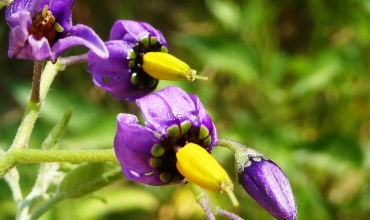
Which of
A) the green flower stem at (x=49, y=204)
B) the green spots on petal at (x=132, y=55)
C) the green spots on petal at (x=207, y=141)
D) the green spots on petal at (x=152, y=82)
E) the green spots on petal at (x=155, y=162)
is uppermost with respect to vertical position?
the green spots on petal at (x=207, y=141)

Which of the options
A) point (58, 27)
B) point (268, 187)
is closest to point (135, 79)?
point (58, 27)

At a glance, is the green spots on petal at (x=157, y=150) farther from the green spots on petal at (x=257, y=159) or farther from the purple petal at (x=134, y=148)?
the green spots on petal at (x=257, y=159)

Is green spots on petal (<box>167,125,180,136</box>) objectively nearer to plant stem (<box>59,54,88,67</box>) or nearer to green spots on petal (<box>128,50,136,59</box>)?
green spots on petal (<box>128,50,136,59</box>)

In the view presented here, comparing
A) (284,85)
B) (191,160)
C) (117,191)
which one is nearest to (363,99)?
(284,85)

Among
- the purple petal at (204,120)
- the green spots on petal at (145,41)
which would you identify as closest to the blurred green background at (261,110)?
the green spots on petal at (145,41)

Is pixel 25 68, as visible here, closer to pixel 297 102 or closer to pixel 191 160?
pixel 297 102

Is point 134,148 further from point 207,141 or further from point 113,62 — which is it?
point 113,62
